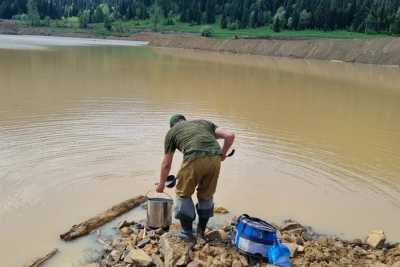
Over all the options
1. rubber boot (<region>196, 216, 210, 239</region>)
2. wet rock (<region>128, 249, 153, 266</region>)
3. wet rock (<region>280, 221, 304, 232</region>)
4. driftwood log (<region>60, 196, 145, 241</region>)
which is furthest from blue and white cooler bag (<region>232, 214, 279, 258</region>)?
driftwood log (<region>60, 196, 145, 241</region>)

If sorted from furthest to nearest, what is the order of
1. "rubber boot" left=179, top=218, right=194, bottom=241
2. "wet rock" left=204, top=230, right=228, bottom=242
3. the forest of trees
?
1. the forest of trees
2. "wet rock" left=204, top=230, right=228, bottom=242
3. "rubber boot" left=179, top=218, right=194, bottom=241

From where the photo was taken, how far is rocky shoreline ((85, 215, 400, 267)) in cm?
620

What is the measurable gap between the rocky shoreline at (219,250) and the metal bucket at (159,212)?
14cm

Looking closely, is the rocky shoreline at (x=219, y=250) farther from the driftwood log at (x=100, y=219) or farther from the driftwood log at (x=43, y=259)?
the driftwood log at (x=43, y=259)

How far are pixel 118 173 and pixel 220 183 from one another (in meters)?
2.19

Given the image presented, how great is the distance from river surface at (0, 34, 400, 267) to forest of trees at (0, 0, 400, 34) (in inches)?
2413

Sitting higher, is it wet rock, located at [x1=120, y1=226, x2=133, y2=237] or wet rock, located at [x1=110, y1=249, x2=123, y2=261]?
wet rock, located at [x1=110, y1=249, x2=123, y2=261]

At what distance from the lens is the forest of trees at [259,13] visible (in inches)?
3307

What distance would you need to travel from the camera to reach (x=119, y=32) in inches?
4272

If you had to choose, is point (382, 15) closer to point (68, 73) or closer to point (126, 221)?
point (68, 73)

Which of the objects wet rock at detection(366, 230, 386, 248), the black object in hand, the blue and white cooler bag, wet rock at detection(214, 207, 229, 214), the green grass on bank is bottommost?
the green grass on bank

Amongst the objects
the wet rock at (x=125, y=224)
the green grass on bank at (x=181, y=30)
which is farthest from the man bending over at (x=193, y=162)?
the green grass on bank at (x=181, y=30)

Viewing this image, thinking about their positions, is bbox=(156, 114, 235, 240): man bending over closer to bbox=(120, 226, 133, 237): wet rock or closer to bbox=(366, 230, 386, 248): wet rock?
bbox=(120, 226, 133, 237): wet rock

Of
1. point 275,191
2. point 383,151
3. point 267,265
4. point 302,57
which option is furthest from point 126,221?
point 302,57
